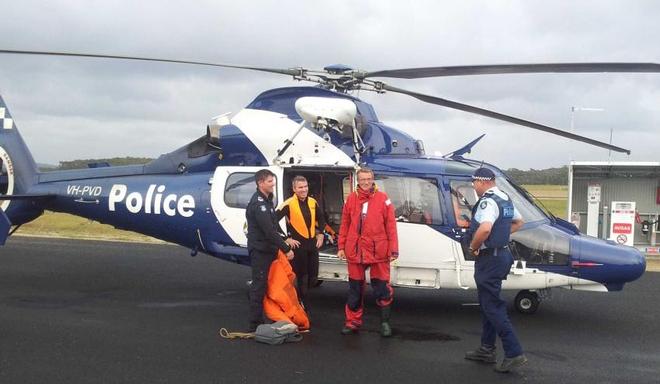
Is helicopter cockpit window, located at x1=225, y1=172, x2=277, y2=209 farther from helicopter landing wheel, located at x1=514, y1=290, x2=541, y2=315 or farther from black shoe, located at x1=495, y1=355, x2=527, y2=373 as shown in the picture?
black shoe, located at x1=495, y1=355, x2=527, y2=373

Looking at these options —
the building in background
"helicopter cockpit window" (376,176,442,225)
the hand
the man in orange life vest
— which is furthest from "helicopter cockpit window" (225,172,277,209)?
the building in background

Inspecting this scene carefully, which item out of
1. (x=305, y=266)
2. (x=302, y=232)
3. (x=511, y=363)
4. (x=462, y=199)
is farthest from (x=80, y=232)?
(x=511, y=363)

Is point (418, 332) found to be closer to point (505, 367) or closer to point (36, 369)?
point (505, 367)

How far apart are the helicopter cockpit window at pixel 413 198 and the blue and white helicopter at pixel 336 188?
0.01m

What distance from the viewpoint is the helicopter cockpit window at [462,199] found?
24.4ft

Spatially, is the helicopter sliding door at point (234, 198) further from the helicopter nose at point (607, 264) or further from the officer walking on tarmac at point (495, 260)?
the helicopter nose at point (607, 264)

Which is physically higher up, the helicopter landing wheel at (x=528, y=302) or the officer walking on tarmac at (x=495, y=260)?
the officer walking on tarmac at (x=495, y=260)

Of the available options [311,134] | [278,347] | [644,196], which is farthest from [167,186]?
[644,196]

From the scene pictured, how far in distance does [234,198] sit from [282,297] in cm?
196

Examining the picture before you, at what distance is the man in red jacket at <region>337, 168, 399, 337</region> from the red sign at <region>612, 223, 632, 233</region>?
1076 centimetres

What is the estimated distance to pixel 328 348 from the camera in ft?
20.3

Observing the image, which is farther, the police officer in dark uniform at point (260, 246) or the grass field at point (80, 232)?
the grass field at point (80, 232)

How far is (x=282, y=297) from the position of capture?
6.72m

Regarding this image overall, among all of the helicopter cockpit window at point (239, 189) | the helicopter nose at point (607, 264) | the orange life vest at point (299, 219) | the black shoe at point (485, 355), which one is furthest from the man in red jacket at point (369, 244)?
the helicopter nose at point (607, 264)
